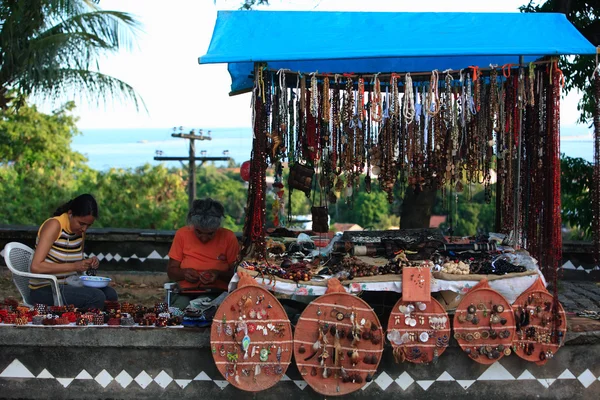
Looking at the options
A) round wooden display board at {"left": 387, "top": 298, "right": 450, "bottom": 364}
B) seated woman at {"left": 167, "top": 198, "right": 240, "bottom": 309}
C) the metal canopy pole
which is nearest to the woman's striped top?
seated woman at {"left": 167, "top": 198, "right": 240, "bottom": 309}

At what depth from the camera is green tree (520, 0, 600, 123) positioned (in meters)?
7.75

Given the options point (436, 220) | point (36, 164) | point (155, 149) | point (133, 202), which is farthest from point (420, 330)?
point (155, 149)

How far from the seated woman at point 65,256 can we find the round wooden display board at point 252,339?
1.28 meters

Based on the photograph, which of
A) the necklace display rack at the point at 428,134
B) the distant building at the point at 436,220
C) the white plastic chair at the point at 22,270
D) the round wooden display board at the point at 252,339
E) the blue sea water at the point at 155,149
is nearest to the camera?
the round wooden display board at the point at 252,339

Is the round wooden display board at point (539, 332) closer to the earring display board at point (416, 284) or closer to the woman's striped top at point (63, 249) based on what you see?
the earring display board at point (416, 284)

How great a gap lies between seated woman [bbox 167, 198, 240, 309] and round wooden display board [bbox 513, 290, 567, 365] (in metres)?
2.20

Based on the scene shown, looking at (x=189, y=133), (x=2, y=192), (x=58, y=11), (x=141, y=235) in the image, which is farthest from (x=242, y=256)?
(x=189, y=133)

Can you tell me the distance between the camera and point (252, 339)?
421 centimetres

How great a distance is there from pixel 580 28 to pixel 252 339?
5.87 metres

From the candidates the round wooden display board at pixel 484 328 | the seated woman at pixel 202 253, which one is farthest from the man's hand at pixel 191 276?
the round wooden display board at pixel 484 328

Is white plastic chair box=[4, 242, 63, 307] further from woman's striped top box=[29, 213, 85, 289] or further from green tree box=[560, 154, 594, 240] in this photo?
green tree box=[560, 154, 594, 240]

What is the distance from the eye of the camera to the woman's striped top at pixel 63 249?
195 inches

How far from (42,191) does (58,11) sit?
9107mm

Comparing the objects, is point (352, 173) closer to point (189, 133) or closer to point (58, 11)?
point (58, 11)
